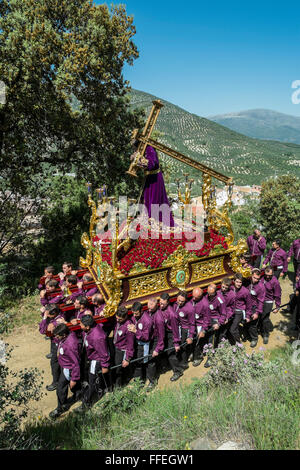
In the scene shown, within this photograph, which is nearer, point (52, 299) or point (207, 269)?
point (52, 299)

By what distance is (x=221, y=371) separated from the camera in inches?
184

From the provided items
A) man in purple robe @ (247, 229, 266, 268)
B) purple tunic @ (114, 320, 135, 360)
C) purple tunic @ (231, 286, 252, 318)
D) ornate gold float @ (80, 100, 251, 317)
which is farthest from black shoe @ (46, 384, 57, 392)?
man in purple robe @ (247, 229, 266, 268)

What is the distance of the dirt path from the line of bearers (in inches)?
6.4

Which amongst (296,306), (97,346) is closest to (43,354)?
(97,346)

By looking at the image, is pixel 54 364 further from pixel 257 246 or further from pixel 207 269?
pixel 257 246

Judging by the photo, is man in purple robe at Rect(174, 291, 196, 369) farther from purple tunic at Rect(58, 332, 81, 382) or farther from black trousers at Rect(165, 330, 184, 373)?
purple tunic at Rect(58, 332, 81, 382)

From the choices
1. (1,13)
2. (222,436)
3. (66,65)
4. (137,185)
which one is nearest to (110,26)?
(66,65)

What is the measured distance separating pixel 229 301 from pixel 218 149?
378 ft

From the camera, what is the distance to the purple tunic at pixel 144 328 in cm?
547

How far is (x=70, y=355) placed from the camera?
4.91m

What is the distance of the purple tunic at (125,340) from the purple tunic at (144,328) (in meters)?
0.20

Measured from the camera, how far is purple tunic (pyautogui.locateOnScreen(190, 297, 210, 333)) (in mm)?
6156

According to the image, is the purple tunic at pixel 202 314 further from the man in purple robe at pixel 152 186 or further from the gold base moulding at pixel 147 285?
the man in purple robe at pixel 152 186

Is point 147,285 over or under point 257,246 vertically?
under
